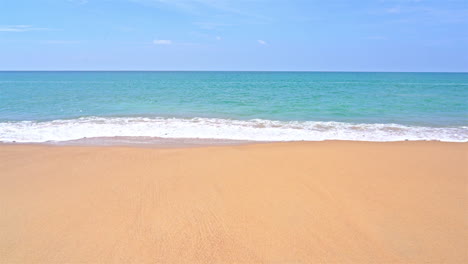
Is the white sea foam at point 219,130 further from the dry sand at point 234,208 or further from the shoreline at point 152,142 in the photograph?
the dry sand at point 234,208

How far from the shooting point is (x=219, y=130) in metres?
10.9

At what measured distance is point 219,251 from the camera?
342 cm

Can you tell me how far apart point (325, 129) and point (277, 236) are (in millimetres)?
8278

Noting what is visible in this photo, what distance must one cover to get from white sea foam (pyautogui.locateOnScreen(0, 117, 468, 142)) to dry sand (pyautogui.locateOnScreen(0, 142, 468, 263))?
2612 millimetres

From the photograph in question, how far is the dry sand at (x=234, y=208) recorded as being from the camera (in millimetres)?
3422

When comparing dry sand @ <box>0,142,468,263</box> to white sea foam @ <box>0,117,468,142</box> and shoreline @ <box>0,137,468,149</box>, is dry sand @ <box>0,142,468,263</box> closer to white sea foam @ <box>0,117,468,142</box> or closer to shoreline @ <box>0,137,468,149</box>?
shoreline @ <box>0,137,468,149</box>

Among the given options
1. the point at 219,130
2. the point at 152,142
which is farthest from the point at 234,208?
the point at 219,130

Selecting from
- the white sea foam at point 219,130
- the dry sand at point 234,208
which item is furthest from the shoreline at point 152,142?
the dry sand at point 234,208

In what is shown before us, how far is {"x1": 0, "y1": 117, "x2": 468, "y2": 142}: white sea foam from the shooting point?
9.72 meters

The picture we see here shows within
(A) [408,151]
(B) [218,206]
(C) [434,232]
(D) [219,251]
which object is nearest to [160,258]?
(D) [219,251]

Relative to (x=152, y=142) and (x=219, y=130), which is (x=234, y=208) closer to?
(x=152, y=142)

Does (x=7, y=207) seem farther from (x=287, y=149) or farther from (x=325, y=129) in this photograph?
(x=325, y=129)

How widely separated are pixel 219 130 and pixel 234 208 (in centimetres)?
665

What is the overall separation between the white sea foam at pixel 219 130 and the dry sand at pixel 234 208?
2612 millimetres
